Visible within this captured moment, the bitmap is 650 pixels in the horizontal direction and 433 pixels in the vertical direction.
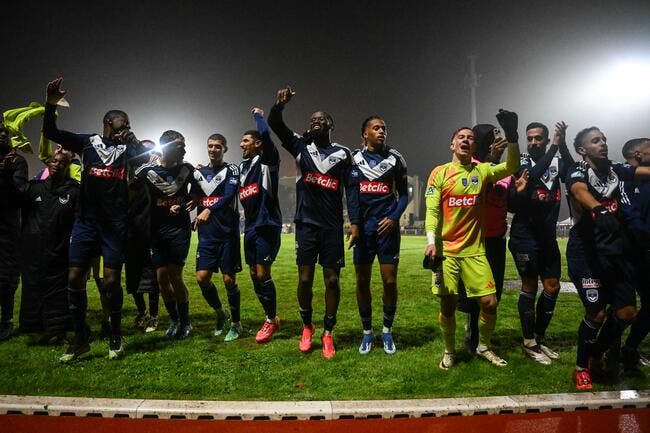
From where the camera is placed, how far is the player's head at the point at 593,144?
443 centimetres

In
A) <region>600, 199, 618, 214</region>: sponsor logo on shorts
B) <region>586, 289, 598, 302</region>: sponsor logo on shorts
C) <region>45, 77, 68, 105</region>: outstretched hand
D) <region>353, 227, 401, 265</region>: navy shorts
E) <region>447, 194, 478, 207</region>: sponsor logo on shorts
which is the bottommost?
<region>586, 289, 598, 302</region>: sponsor logo on shorts

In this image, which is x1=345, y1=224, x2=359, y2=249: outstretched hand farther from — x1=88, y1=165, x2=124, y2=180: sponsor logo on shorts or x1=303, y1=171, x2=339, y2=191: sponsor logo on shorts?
x1=88, y1=165, x2=124, y2=180: sponsor logo on shorts

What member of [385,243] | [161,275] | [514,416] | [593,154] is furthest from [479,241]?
[161,275]

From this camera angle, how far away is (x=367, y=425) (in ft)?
10.5

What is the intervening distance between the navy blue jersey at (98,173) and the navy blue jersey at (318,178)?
1.98 metres

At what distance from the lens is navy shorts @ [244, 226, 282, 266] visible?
19.1ft

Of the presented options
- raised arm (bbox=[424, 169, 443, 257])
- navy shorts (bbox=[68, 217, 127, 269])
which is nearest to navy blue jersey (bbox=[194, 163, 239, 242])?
navy shorts (bbox=[68, 217, 127, 269])

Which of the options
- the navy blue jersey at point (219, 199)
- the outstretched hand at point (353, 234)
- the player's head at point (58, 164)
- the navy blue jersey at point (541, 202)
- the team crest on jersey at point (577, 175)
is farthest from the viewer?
the navy blue jersey at point (219, 199)

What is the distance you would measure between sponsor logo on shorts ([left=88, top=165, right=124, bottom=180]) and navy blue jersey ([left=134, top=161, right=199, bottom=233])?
1.94ft

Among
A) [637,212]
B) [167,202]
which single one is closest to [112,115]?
[167,202]

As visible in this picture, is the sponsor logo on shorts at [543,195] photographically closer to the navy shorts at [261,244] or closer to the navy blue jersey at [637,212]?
the navy blue jersey at [637,212]

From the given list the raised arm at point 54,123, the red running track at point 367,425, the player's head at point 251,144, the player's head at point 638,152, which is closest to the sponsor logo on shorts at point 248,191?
the player's head at point 251,144

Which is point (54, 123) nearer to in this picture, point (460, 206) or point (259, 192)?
point (259, 192)

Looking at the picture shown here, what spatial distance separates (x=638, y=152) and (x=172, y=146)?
5651mm
